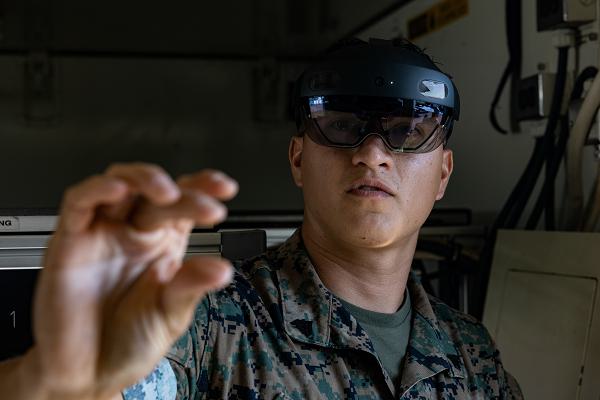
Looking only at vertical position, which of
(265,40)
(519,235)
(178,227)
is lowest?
(519,235)

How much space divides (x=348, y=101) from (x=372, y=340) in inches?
18.3

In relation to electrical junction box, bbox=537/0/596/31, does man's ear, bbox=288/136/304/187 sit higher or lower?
lower

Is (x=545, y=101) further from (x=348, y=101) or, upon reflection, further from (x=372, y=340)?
(x=372, y=340)

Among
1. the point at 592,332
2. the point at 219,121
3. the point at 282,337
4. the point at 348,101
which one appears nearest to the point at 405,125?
the point at 348,101

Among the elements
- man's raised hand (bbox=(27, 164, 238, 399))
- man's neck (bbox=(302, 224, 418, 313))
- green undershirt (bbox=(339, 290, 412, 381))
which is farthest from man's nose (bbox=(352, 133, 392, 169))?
man's raised hand (bbox=(27, 164, 238, 399))

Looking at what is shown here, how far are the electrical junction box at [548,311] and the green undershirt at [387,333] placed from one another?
395mm

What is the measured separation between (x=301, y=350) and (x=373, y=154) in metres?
0.39

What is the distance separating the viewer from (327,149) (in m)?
1.70

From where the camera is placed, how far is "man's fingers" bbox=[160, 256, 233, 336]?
36.7 inches

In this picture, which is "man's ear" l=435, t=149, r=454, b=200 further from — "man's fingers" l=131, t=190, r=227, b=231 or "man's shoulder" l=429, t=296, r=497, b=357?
"man's fingers" l=131, t=190, r=227, b=231

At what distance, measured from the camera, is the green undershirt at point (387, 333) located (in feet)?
5.54

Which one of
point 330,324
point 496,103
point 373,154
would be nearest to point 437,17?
point 496,103

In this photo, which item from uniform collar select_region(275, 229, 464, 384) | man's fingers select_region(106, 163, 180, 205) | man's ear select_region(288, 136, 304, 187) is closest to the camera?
man's fingers select_region(106, 163, 180, 205)

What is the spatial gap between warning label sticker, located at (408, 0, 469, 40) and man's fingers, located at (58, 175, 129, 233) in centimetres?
188
